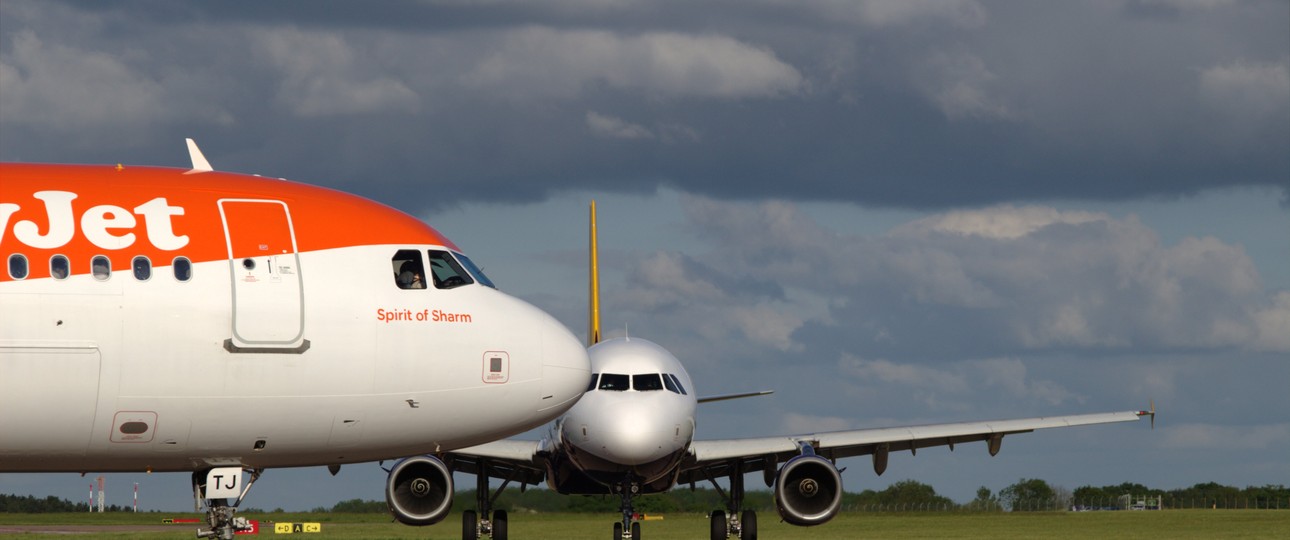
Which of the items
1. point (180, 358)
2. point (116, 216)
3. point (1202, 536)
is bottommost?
point (1202, 536)

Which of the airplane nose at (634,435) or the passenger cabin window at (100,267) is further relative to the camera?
the airplane nose at (634,435)

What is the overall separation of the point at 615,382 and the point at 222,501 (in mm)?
12415

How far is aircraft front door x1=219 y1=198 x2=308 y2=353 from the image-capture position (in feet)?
45.0

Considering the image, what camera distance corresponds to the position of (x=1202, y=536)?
3700cm

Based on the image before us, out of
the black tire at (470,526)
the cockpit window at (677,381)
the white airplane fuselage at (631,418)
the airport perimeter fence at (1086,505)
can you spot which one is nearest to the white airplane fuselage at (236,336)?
the white airplane fuselage at (631,418)

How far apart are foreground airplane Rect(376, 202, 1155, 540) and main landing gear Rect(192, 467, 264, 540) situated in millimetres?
9872

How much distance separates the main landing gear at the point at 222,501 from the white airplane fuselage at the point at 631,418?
1153 centimetres

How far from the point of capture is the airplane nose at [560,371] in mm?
14969

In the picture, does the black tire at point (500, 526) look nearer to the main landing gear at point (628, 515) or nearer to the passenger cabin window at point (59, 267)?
the main landing gear at point (628, 515)

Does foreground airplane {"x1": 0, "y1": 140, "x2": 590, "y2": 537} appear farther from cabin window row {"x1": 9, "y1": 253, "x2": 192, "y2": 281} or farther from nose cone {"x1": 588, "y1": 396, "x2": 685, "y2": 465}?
nose cone {"x1": 588, "y1": 396, "x2": 685, "y2": 465}

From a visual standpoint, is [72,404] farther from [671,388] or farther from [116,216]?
[671,388]

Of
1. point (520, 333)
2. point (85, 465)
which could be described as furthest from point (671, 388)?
point (85, 465)

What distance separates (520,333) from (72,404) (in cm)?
408

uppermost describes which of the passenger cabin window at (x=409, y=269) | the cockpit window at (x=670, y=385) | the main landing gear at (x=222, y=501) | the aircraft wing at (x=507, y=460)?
the passenger cabin window at (x=409, y=269)
